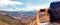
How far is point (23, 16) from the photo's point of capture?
5.35 feet

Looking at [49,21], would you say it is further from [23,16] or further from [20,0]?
[20,0]

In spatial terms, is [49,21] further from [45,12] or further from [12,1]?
[12,1]

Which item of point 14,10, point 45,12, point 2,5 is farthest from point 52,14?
point 2,5

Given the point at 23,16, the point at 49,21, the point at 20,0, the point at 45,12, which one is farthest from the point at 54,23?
the point at 20,0

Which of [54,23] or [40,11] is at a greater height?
[40,11]

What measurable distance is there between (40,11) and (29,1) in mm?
175

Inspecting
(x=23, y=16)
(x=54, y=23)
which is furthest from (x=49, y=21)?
(x=23, y=16)

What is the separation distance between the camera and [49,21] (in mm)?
1617

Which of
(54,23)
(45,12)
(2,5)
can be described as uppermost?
(2,5)

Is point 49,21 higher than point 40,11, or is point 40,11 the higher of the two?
point 40,11

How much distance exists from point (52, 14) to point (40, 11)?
0.14m

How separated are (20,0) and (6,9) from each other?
0.19 metres

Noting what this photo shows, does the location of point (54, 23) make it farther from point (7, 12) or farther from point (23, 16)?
point (7, 12)

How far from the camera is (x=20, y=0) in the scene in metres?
1.65
